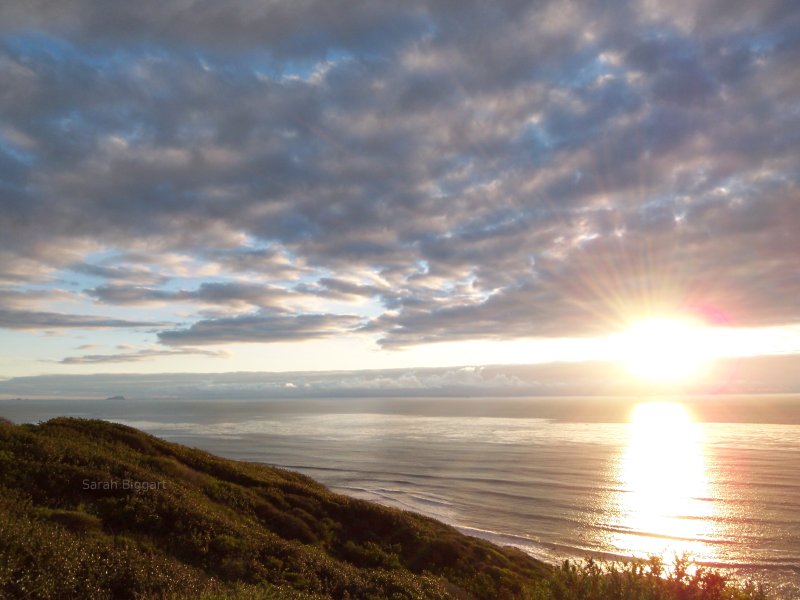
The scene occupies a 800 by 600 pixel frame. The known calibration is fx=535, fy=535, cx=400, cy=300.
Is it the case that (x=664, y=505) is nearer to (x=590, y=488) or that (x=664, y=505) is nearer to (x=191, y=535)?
(x=590, y=488)

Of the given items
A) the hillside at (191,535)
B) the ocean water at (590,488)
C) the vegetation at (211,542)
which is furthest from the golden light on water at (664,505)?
the hillside at (191,535)

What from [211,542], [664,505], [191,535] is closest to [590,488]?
[664,505]

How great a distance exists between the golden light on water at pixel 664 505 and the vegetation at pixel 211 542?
31.9 feet

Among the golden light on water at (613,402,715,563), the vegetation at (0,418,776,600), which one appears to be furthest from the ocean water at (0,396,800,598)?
the vegetation at (0,418,776,600)

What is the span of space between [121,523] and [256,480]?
13800mm

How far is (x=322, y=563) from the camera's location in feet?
68.1

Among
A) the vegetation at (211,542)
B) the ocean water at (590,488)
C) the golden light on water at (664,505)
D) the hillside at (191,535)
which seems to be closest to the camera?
the vegetation at (211,542)

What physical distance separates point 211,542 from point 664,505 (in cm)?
5329

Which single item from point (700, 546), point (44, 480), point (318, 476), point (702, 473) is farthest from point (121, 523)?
point (702, 473)

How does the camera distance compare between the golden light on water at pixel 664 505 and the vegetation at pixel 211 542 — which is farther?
the golden light on water at pixel 664 505

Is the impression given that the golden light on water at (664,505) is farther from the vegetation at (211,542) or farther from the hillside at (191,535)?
the hillside at (191,535)

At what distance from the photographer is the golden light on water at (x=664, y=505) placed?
4322cm

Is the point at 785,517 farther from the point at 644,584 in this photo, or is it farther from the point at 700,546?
the point at 644,584

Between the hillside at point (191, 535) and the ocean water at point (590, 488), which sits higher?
the hillside at point (191, 535)
